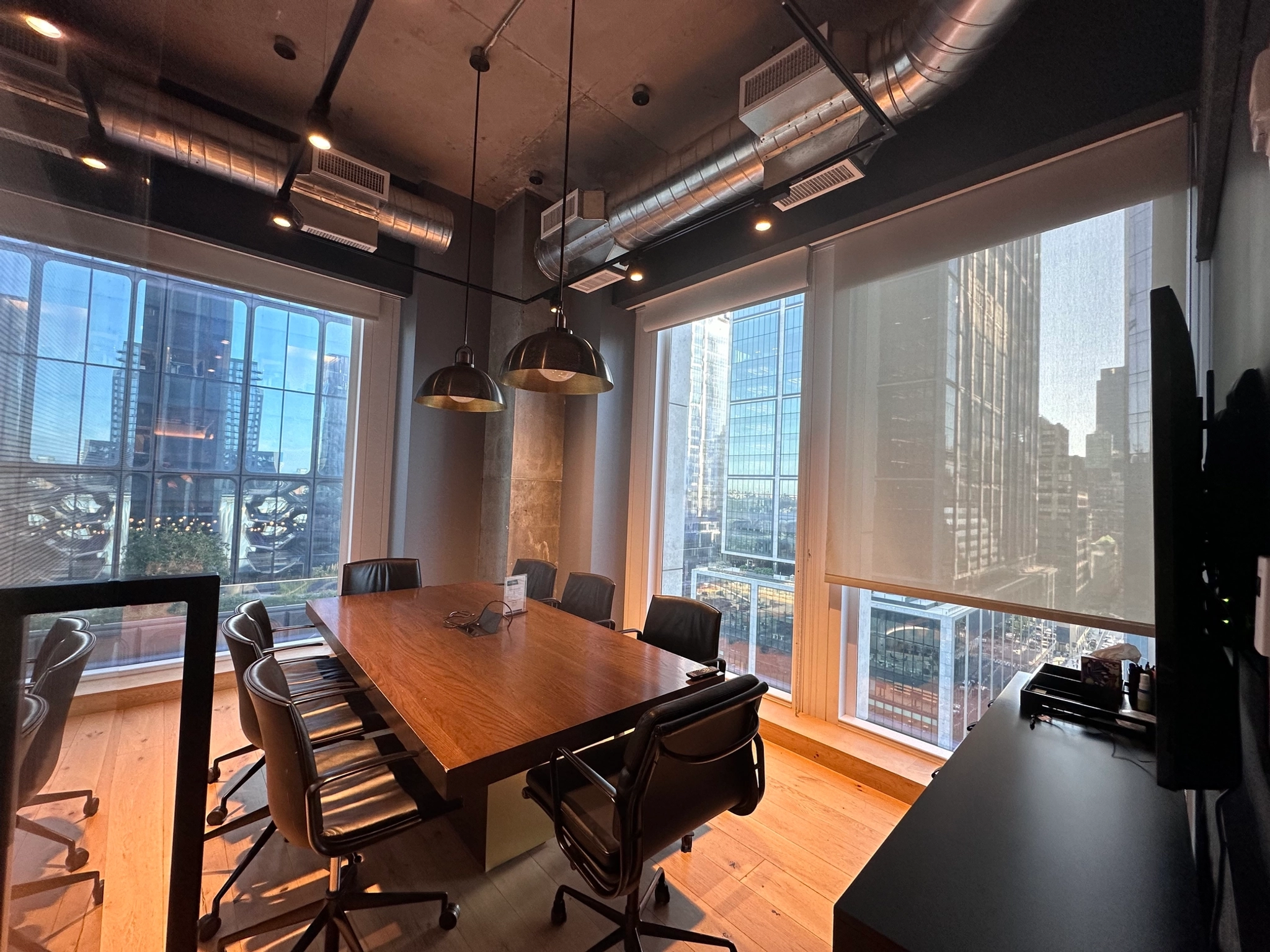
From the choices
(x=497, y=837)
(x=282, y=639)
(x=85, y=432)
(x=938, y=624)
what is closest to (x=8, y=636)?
(x=85, y=432)

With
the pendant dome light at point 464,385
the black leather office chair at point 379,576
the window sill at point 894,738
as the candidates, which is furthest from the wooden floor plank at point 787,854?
the black leather office chair at point 379,576

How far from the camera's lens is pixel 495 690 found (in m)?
1.71

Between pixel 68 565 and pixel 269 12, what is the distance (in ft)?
Answer: 10.9

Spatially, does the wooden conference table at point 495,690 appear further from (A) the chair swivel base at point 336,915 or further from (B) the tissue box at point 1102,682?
(B) the tissue box at point 1102,682

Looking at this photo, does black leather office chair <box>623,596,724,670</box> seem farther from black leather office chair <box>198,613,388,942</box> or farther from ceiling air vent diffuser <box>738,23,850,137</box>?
ceiling air vent diffuser <box>738,23,850,137</box>

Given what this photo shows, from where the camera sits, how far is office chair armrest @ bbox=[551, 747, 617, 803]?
50.8 inches

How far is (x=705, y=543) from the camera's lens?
4.07m

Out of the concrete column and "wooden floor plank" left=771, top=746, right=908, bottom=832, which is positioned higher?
the concrete column

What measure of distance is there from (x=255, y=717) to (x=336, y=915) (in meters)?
0.69

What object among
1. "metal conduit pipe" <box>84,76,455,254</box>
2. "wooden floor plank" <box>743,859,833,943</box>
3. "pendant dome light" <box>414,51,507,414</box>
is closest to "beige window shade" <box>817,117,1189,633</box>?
"wooden floor plank" <box>743,859,833,943</box>

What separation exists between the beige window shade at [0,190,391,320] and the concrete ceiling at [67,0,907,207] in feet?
3.11

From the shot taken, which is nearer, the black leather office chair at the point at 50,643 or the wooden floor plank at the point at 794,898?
the black leather office chair at the point at 50,643

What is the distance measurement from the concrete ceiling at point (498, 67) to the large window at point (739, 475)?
1413 mm

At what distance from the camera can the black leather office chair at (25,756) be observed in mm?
528
